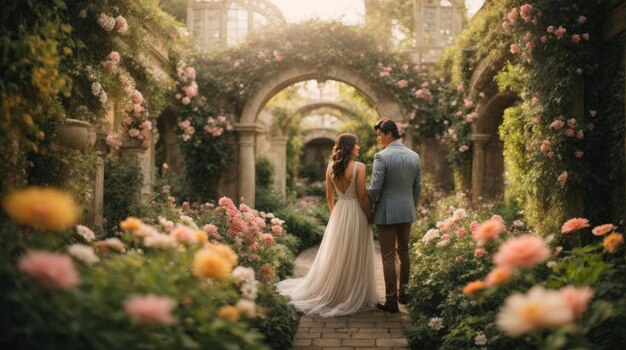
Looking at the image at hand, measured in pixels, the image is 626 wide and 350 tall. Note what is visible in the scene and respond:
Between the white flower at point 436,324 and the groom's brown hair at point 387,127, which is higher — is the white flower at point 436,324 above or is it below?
below

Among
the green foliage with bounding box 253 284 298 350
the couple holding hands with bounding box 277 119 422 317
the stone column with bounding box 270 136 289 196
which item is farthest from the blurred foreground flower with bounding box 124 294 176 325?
the stone column with bounding box 270 136 289 196

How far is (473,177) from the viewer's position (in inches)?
339

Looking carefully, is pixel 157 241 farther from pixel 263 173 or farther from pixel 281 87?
pixel 263 173

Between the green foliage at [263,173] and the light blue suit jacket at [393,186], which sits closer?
the light blue suit jacket at [393,186]

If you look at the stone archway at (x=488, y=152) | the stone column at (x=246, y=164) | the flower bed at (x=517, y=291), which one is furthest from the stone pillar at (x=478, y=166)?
the stone column at (x=246, y=164)

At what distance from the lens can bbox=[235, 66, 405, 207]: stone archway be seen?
9.37 m

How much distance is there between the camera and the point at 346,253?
4.74 m

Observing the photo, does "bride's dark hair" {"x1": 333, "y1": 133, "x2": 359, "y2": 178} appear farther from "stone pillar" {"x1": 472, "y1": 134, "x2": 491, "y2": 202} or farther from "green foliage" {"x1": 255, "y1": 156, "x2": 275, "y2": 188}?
"green foliage" {"x1": 255, "y1": 156, "x2": 275, "y2": 188}

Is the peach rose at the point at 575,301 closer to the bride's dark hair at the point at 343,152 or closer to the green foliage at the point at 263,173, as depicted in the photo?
the bride's dark hair at the point at 343,152

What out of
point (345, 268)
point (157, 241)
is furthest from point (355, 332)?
point (157, 241)

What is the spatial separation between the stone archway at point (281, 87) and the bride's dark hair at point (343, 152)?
4840 mm

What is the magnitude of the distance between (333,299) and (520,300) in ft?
10.2

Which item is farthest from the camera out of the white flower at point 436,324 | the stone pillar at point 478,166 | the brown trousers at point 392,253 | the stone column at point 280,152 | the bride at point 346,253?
the stone column at point 280,152

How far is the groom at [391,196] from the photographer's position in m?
4.59
